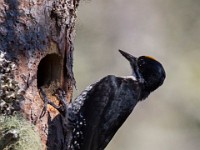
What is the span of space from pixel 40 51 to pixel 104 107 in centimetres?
107

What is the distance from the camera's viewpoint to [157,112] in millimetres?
11484

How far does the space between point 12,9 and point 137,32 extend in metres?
5.79

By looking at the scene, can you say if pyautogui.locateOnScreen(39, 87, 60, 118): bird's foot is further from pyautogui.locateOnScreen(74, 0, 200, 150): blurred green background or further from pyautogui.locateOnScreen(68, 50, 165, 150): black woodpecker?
pyautogui.locateOnScreen(74, 0, 200, 150): blurred green background

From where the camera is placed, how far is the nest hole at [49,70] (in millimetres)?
6391

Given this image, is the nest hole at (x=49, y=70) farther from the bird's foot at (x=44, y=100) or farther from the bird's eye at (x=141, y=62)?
the bird's eye at (x=141, y=62)

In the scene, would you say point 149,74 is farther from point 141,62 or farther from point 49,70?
point 49,70

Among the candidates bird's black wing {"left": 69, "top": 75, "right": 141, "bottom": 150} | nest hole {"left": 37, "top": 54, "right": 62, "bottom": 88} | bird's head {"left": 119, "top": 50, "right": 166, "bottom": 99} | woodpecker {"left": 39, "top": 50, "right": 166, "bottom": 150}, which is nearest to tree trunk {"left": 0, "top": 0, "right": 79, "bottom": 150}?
nest hole {"left": 37, "top": 54, "right": 62, "bottom": 88}

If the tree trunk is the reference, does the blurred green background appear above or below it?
above

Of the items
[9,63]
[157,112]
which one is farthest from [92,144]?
[157,112]

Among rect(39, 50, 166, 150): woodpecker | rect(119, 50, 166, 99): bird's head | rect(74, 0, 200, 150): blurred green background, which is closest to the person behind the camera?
rect(39, 50, 166, 150): woodpecker

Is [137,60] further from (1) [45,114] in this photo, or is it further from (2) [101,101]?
(1) [45,114]

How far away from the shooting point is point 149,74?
7.57 meters

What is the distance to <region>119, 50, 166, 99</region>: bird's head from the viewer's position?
7.52 m

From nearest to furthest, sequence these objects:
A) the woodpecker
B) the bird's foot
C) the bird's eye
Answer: the bird's foot → the woodpecker → the bird's eye
